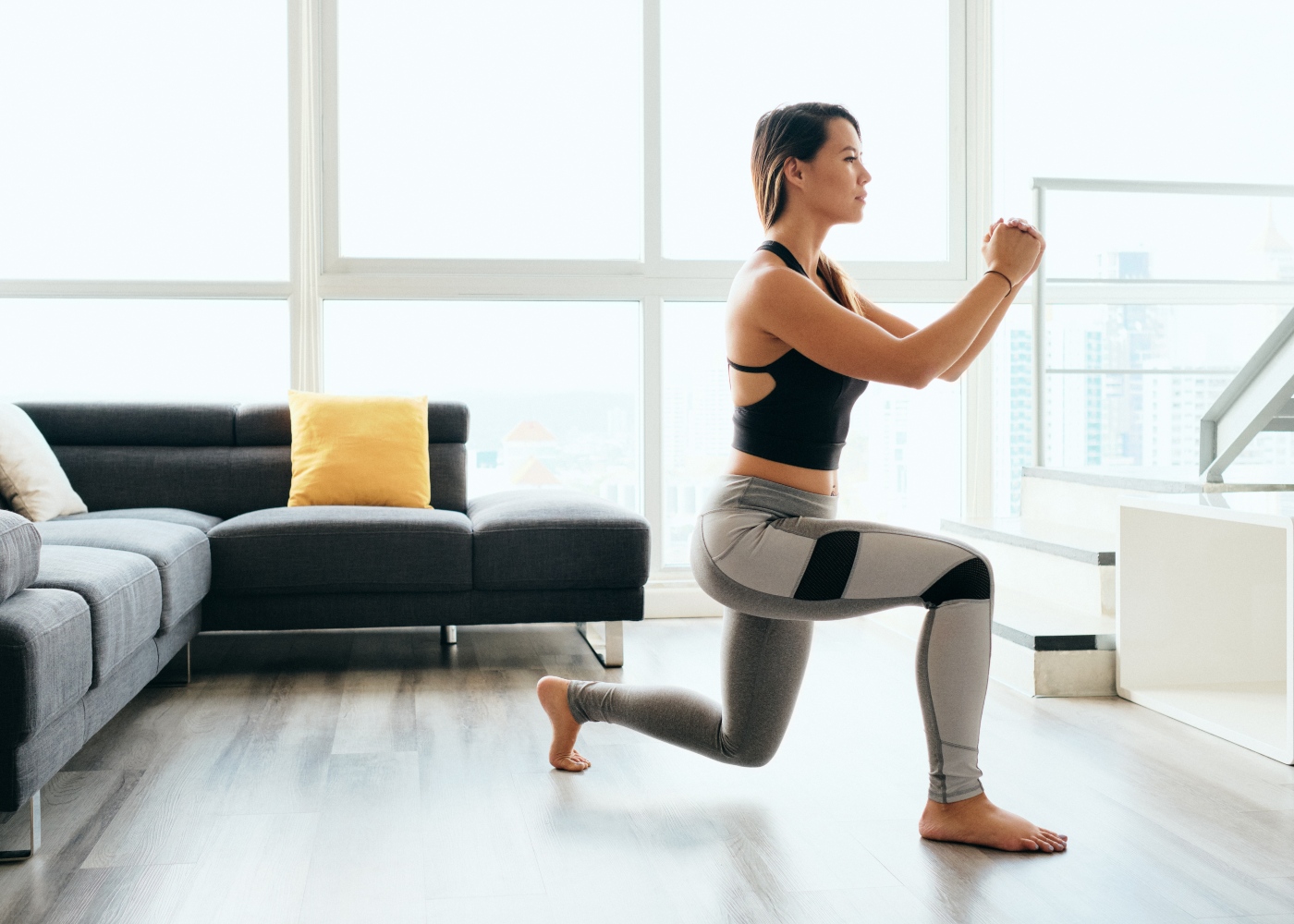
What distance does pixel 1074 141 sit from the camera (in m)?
4.61

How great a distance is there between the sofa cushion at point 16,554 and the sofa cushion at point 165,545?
0.65 meters

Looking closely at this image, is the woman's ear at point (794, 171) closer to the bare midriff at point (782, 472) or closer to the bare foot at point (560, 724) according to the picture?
the bare midriff at point (782, 472)

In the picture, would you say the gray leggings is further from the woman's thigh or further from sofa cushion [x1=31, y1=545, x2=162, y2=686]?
sofa cushion [x1=31, y1=545, x2=162, y2=686]

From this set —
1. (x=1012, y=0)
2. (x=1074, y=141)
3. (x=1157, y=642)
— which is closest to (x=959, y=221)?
(x=1074, y=141)

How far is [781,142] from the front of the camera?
1.89 meters

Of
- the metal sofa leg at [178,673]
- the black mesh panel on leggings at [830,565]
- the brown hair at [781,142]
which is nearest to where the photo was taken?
the black mesh panel on leggings at [830,565]

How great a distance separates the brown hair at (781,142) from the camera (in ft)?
6.12

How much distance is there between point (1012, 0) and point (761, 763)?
3787mm

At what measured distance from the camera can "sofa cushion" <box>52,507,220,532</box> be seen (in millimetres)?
3230

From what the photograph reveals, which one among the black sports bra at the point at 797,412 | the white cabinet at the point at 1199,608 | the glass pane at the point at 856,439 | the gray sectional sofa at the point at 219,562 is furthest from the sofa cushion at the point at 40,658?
the glass pane at the point at 856,439

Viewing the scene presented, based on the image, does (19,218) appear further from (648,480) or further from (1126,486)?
(1126,486)

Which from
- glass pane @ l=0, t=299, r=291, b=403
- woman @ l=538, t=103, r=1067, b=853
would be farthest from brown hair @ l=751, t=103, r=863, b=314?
glass pane @ l=0, t=299, r=291, b=403

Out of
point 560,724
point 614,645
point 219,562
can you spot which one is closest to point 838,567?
point 560,724

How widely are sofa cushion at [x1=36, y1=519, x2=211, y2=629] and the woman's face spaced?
167 centimetres
